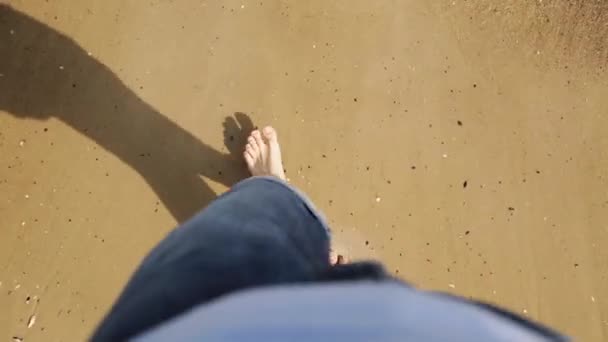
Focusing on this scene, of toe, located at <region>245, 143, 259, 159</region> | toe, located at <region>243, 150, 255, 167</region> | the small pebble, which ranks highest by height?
toe, located at <region>245, 143, 259, 159</region>

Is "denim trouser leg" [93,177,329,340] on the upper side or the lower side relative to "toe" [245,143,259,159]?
lower

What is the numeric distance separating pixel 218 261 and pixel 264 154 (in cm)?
74

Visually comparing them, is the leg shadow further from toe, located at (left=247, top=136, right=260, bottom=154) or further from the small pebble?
the small pebble

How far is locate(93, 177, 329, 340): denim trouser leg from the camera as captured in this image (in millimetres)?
785

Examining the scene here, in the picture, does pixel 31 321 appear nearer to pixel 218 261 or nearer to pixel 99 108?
pixel 99 108

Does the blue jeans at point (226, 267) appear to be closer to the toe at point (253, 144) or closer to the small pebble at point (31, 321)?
the toe at point (253, 144)

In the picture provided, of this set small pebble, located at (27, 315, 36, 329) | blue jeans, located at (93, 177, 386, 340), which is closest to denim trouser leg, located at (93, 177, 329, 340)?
blue jeans, located at (93, 177, 386, 340)

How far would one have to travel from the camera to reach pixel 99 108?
1.59 metres

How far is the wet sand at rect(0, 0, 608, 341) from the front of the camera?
1549 mm

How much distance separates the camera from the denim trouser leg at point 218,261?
0.79 metres

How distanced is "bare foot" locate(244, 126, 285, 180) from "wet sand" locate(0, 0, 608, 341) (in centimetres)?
5

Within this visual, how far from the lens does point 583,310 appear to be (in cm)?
161

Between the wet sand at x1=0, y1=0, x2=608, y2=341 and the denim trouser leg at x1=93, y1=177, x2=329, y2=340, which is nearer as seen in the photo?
the denim trouser leg at x1=93, y1=177, x2=329, y2=340

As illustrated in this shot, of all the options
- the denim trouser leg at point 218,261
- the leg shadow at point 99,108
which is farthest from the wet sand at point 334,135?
the denim trouser leg at point 218,261
